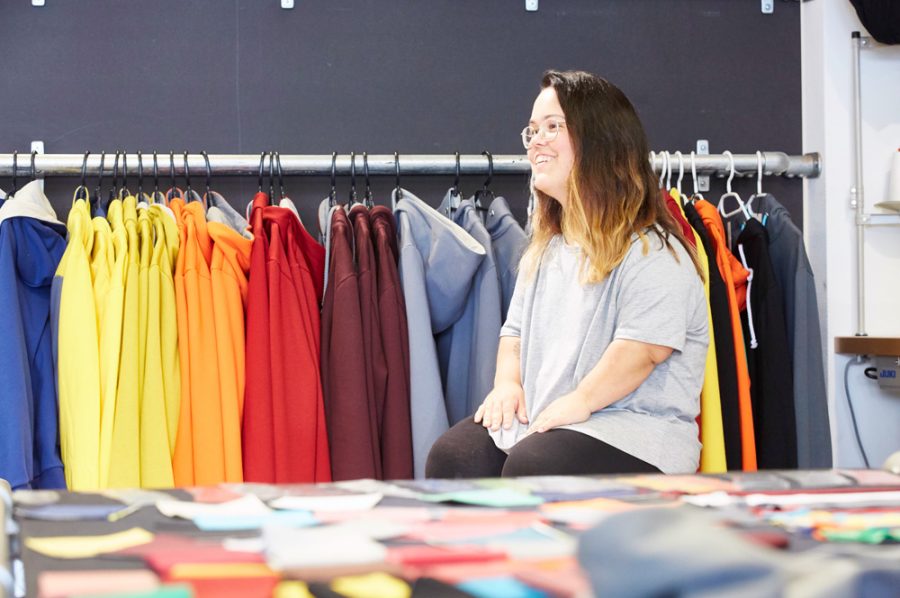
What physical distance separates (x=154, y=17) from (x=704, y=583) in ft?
8.70

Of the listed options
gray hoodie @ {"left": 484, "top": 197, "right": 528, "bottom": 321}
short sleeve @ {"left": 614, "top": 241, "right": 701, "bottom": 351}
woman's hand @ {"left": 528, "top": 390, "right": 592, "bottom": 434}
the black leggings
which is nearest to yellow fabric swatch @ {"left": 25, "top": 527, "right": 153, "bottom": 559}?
the black leggings

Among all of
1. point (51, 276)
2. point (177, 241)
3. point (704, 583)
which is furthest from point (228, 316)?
point (704, 583)

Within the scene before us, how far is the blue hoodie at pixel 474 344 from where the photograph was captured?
2.37 meters

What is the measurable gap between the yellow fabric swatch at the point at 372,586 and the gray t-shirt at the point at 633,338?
1.12 metres

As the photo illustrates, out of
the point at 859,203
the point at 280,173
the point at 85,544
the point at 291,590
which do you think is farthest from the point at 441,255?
the point at 291,590

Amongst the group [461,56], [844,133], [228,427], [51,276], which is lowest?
[228,427]

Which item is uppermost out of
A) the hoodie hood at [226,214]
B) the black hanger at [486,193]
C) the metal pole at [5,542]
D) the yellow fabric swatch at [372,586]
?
the black hanger at [486,193]

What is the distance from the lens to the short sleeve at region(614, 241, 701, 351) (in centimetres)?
176

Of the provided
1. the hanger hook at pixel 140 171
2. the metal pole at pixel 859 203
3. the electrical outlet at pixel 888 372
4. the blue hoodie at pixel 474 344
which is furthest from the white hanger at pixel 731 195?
the hanger hook at pixel 140 171

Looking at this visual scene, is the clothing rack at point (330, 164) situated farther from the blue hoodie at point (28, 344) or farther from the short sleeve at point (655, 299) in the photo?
the short sleeve at point (655, 299)

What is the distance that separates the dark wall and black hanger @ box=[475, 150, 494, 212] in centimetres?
8

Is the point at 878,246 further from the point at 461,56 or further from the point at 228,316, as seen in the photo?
the point at 228,316

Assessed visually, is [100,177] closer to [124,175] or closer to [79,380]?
[124,175]

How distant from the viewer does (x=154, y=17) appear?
9.04 ft
